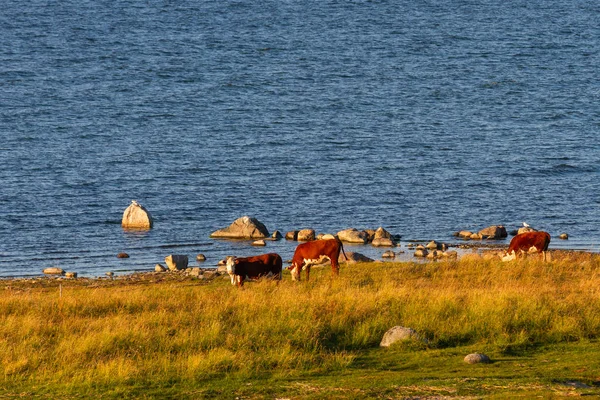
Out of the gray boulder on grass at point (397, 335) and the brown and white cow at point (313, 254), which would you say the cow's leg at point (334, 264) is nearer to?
the brown and white cow at point (313, 254)

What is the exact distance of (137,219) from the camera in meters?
49.2

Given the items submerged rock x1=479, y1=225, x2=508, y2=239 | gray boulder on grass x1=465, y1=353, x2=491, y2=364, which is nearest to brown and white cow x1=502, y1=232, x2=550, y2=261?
submerged rock x1=479, y1=225, x2=508, y2=239

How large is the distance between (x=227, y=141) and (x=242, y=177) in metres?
13.6

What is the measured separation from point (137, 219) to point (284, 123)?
35952 millimetres

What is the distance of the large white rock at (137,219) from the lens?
4906 cm

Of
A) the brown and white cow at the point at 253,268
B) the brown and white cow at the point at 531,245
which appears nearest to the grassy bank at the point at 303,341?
the brown and white cow at the point at 253,268

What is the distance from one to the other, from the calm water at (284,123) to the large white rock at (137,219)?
1.73ft

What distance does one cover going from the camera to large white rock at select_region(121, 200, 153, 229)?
49.1 m

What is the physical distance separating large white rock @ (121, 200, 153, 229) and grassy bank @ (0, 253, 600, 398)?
21375 mm

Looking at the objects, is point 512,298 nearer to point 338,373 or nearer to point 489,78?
point 338,373

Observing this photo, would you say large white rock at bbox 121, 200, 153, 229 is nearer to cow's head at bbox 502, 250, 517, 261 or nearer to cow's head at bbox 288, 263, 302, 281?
cow's head at bbox 288, 263, 302, 281

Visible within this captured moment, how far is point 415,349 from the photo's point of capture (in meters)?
20.4

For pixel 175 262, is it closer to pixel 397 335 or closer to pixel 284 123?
pixel 397 335

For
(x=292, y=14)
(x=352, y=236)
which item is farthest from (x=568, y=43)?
(x=352, y=236)
